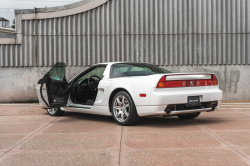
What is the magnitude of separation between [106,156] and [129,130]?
180 cm

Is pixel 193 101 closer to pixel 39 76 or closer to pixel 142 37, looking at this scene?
pixel 142 37

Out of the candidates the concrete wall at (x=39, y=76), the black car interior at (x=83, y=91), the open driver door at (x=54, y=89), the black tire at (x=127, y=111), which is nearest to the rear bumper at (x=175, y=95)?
the black tire at (x=127, y=111)

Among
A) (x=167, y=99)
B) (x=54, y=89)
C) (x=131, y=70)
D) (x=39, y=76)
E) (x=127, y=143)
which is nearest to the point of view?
(x=127, y=143)

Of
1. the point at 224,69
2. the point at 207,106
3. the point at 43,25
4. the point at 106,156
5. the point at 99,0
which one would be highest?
the point at 99,0

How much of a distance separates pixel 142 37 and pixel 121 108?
21.9 ft

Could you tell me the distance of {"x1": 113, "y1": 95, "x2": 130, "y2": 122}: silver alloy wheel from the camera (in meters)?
6.09

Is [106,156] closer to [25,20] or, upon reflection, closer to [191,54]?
[191,54]

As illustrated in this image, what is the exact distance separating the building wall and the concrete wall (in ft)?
0.18

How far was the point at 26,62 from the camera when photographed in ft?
40.5

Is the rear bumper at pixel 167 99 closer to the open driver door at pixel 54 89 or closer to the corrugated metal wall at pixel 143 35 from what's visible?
the open driver door at pixel 54 89

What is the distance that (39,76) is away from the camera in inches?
484

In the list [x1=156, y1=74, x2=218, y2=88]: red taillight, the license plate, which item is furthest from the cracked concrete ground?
[x1=156, y1=74, x2=218, y2=88]: red taillight

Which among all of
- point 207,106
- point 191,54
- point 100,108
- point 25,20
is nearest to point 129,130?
point 100,108

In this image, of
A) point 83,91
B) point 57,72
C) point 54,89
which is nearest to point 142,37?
point 83,91
